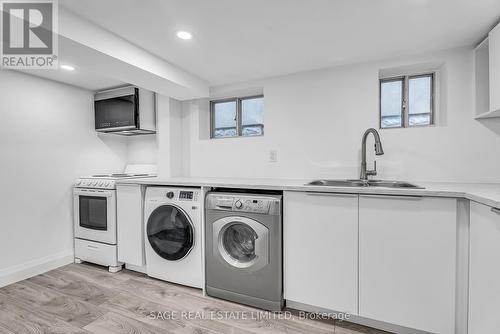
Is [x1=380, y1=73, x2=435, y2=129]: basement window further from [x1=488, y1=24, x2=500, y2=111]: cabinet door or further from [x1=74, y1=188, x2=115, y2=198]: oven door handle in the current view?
[x1=74, y1=188, x2=115, y2=198]: oven door handle

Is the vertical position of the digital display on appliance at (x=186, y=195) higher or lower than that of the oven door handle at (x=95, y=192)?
higher

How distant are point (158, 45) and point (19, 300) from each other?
234cm

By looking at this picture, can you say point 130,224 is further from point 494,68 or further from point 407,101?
point 494,68

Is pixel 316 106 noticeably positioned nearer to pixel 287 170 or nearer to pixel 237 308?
pixel 287 170

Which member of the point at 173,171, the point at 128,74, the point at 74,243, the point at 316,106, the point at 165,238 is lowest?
the point at 74,243

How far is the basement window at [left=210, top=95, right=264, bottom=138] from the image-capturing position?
2777 millimetres

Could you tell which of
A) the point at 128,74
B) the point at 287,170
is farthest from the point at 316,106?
the point at 128,74

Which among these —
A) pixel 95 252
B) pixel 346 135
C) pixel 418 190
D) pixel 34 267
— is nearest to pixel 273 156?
pixel 346 135

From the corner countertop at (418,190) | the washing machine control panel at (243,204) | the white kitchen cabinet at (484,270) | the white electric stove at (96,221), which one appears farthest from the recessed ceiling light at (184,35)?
the white kitchen cabinet at (484,270)

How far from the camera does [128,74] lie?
6.48ft

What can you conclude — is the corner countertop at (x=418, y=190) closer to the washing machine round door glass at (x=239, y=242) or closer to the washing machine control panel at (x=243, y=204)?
the washing machine control panel at (x=243, y=204)

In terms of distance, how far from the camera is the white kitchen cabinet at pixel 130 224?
224 centimetres

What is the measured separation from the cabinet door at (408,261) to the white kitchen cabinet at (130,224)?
192 centimetres

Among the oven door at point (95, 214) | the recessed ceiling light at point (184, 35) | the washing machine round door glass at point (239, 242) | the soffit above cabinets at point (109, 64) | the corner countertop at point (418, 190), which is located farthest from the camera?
the oven door at point (95, 214)
